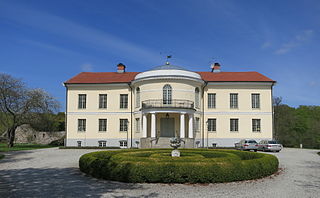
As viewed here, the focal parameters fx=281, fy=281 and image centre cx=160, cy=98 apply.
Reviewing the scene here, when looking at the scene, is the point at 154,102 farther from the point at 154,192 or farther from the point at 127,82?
the point at 154,192

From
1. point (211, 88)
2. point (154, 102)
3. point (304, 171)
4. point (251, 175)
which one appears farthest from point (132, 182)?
point (211, 88)

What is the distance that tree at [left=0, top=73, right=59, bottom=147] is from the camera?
103 ft

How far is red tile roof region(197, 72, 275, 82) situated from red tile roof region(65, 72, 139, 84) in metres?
9.00

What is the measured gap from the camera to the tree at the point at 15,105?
31.4 metres

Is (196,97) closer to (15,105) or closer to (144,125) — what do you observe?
(144,125)

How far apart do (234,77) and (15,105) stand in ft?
82.9

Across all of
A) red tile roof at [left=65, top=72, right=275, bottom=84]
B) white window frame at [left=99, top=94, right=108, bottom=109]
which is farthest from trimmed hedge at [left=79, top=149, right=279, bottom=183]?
red tile roof at [left=65, top=72, right=275, bottom=84]

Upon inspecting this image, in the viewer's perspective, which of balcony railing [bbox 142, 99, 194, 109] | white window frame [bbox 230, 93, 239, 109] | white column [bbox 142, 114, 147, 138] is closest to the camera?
white column [bbox 142, 114, 147, 138]

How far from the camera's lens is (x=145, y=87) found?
1140 inches

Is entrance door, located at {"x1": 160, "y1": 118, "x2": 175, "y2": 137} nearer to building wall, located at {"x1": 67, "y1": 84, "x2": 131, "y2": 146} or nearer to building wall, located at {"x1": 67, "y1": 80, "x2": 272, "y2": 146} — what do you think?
building wall, located at {"x1": 67, "y1": 80, "x2": 272, "y2": 146}

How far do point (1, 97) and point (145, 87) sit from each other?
16.1 meters

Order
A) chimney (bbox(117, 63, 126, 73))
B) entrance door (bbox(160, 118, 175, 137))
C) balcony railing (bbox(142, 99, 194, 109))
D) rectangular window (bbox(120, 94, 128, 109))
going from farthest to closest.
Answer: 1. chimney (bbox(117, 63, 126, 73))
2. rectangular window (bbox(120, 94, 128, 109))
3. entrance door (bbox(160, 118, 175, 137))
4. balcony railing (bbox(142, 99, 194, 109))

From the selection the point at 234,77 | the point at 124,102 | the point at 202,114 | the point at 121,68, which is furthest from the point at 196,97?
the point at 121,68

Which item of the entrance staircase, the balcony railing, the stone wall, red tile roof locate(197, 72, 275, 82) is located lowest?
the stone wall
